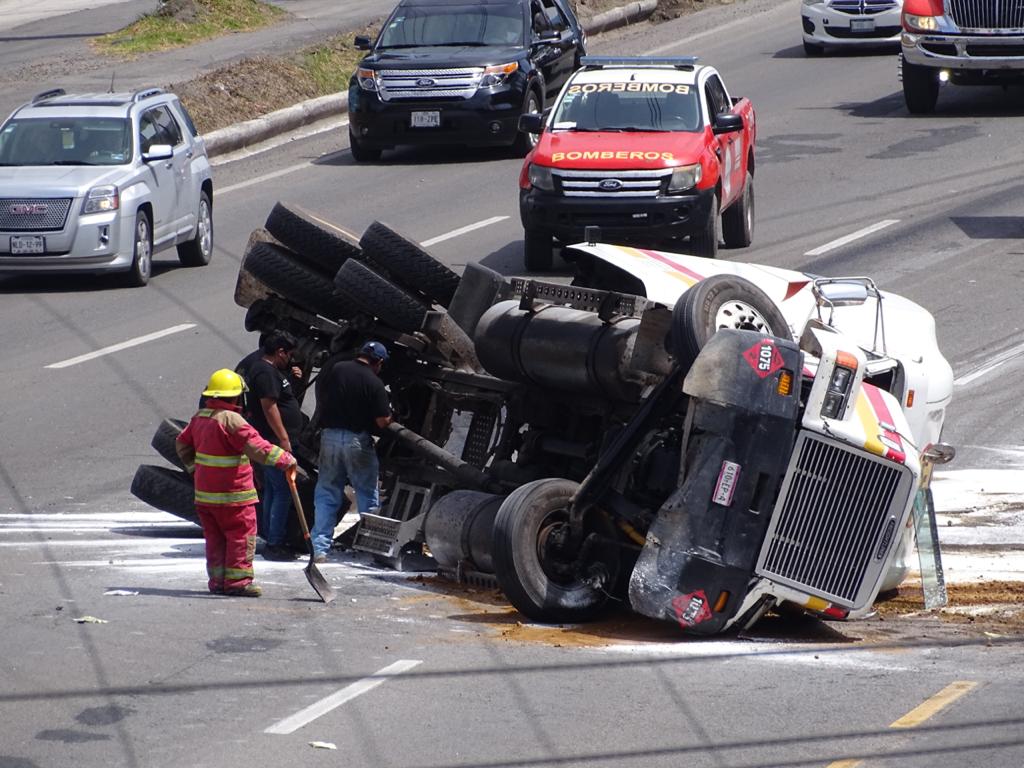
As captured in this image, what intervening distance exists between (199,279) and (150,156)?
4.56 feet

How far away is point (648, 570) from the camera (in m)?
8.95

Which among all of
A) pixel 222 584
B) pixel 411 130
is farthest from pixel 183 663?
pixel 411 130

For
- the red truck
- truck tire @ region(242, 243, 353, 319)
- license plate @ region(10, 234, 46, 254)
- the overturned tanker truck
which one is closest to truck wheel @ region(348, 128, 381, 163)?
the red truck

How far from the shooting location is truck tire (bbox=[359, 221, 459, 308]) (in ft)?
37.9

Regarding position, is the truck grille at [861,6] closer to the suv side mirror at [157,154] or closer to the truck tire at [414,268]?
the suv side mirror at [157,154]

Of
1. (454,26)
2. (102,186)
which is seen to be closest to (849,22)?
(454,26)

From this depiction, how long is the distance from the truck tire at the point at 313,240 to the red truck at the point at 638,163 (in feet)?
20.3

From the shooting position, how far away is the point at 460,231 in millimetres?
20562

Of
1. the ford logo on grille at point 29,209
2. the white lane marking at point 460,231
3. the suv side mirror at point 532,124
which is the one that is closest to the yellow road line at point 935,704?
the suv side mirror at point 532,124

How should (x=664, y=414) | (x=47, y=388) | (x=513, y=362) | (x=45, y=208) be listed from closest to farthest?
(x=664, y=414)
(x=513, y=362)
(x=47, y=388)
(x=45, y=208)

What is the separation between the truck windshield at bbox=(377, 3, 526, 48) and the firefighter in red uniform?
50.4ft

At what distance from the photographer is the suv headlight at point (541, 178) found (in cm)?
1814

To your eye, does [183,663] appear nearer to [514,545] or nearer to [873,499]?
[514,545]

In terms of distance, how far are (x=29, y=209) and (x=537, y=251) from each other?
5.17m
